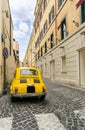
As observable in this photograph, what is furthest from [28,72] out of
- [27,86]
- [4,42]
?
[4,42]

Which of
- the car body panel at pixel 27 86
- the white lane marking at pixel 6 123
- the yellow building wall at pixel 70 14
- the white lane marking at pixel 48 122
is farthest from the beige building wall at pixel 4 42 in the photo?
the white lane marking at pixel 48 122

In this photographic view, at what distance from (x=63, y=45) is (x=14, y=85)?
9.23m

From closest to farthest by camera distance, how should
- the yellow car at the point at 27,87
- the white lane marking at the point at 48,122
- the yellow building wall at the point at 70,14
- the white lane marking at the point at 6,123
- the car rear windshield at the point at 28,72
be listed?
the white lane marking at the point at 48,122 → the white lane marking at the point at 6,123 → the yellow car at the point at 27,87 → the car rear windshield at the point at 28,72 → the yellow building wall at the point at 70,14

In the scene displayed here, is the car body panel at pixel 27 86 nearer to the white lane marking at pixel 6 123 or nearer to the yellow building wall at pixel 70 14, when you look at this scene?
the white lane marking at pixel 6 123

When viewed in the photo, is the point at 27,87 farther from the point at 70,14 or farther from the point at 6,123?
the point at 70,14

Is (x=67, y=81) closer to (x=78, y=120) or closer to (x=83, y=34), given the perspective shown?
(x=83, y=34)

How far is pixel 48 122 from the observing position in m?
4.96

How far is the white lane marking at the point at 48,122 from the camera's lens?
455 cm

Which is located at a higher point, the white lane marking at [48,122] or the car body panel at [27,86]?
the car body panel at [27,86]

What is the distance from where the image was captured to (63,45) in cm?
1634

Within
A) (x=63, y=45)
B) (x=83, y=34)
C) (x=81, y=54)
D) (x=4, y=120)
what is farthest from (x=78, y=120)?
(x=63, y=45)

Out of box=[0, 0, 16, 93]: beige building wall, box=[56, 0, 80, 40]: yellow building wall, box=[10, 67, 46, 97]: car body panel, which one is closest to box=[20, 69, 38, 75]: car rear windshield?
box=[10, 67, 46, 97]: car body panel

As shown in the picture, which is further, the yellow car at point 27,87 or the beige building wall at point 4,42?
the beige building wall at point 4,42

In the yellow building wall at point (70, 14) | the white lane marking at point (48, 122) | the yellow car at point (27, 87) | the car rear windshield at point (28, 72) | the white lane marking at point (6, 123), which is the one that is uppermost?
the yellow building wall at point (70, 14)
